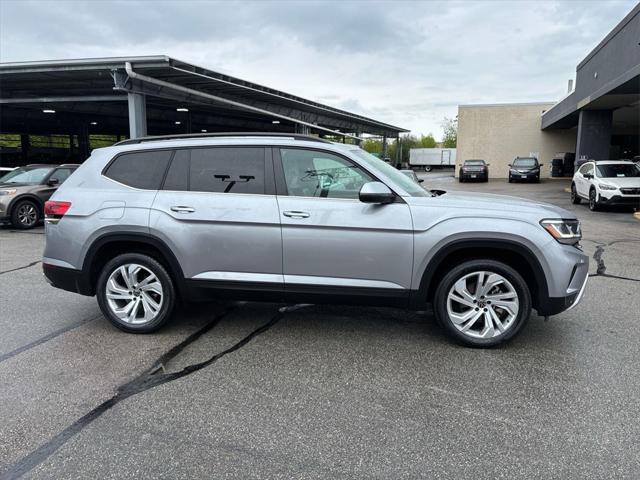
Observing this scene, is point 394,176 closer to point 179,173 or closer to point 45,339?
point 179,173

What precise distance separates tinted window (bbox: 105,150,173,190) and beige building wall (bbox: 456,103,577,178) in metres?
37.1

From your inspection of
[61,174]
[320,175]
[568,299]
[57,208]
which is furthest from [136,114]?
[568,299]

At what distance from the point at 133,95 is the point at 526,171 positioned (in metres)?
24.4

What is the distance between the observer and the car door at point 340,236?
13.2 ft

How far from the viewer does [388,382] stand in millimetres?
3541

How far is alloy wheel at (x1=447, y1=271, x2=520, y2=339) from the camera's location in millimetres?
4051

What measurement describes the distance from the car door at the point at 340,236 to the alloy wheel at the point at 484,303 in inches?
18.7

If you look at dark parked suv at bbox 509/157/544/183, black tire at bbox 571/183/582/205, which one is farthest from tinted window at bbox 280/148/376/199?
dark parked suv at bbox 509/157/544/183

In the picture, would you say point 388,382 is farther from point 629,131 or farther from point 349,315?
point 629,131

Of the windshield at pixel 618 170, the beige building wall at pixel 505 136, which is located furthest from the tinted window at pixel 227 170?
the beige building wall at pixel 505 136

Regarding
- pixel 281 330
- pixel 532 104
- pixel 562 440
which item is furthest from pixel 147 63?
pixel 532 104

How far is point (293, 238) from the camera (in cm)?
412

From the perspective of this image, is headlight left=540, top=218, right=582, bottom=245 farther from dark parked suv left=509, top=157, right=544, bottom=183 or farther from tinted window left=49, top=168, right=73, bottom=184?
dark parked suv left=509, top=157, right=544, bottom=183

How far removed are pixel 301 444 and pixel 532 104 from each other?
39472mm
